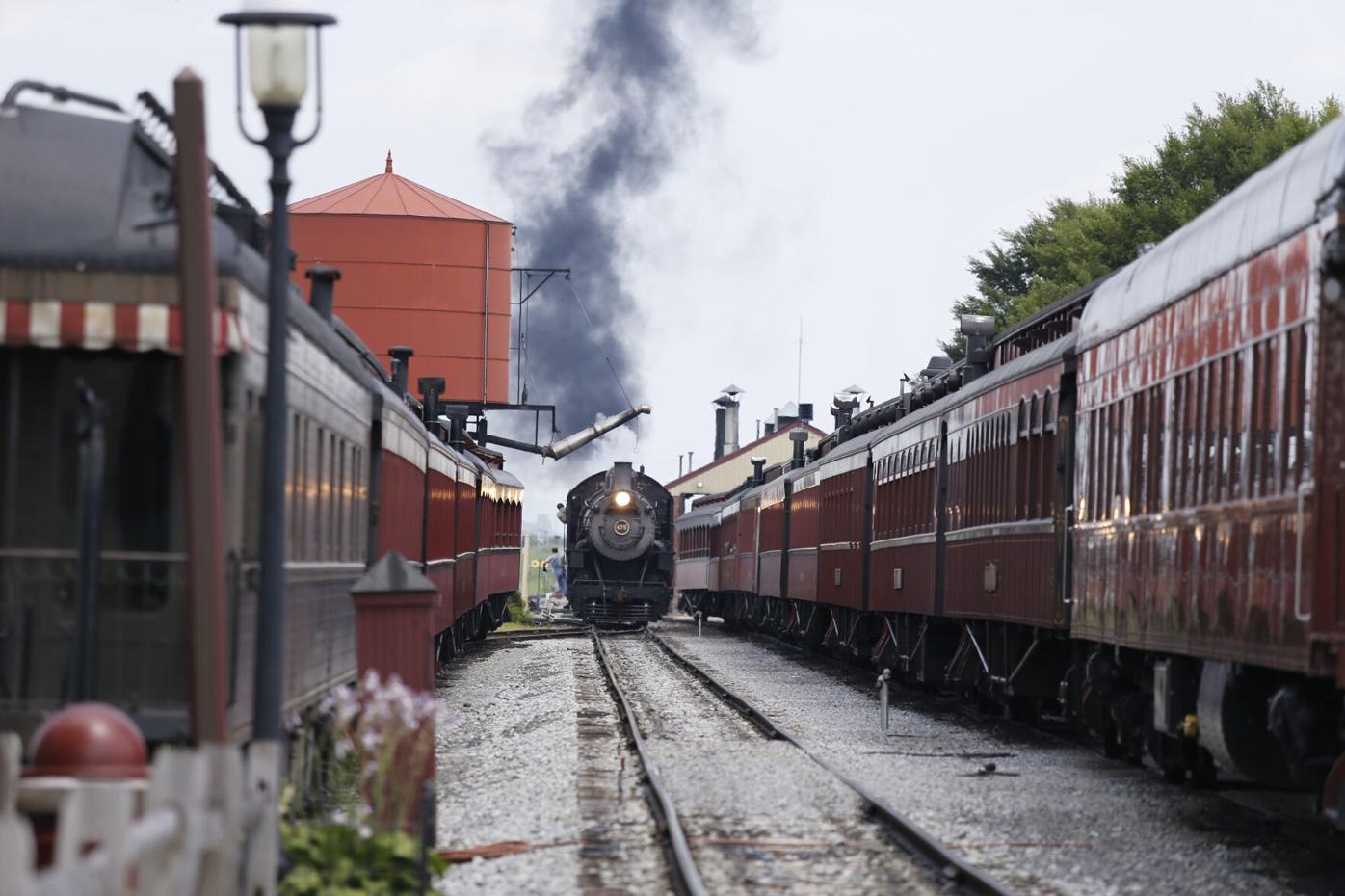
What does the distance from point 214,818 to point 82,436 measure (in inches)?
128

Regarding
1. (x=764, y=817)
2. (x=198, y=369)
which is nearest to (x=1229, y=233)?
(x=764, y=817)

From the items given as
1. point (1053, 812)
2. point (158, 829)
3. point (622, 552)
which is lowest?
point (1053, 812)

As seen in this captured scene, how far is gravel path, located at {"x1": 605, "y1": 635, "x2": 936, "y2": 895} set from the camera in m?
12.3

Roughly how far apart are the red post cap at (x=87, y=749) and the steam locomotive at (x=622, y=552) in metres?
46.1

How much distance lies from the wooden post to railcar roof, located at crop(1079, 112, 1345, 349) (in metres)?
5.25

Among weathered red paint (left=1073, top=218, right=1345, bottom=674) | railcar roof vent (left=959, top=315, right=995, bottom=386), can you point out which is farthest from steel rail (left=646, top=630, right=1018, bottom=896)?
railcar roof vent (left=959, top=315, right=995, bottom=386)

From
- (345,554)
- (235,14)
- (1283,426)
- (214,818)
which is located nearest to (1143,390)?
(1283,426)

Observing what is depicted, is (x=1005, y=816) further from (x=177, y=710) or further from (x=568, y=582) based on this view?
(x=568, y=582)

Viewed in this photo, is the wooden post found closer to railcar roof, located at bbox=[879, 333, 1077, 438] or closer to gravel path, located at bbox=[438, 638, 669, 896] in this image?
gravel path, located at bbox=[438, 638, 669, 896]

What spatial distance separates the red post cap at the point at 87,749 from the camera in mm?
8008

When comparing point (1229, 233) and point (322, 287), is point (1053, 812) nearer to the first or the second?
point (1229, 233)

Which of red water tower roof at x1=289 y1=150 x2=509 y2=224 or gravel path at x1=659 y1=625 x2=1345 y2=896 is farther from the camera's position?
red water tower roof at x1=289 y1=150 x2=509 y2=224

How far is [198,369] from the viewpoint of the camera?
342 inches

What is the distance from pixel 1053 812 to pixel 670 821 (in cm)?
279
